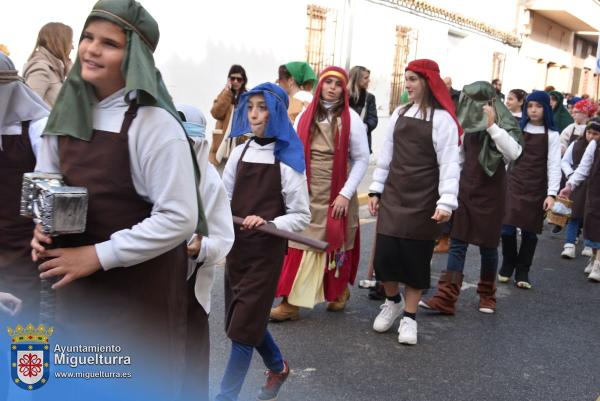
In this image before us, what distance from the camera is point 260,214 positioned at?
3654 millimetres

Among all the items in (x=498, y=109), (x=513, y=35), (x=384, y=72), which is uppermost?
(x=513, y=35)

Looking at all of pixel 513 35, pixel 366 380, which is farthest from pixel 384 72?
pixel 366 380

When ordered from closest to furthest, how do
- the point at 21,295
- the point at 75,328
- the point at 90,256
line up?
the point at 90,256 < the point at 75,328 < the point at 21,295

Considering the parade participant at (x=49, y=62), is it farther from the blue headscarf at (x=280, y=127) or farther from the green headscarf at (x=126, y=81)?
the green headscarf at (x=126, y=81)

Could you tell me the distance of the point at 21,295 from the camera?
2.76 m

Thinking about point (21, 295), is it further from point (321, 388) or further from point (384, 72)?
point (384, 72)

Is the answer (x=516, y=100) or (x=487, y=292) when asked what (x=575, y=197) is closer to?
(x=516, y=100)

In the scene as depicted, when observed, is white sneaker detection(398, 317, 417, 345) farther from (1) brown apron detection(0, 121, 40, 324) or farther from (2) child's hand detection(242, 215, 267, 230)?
(1) brown apron detection(0, 121, 40, 324)

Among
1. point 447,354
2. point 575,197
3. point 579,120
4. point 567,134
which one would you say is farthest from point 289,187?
point 567,134

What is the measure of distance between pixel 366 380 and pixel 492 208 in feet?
6.67

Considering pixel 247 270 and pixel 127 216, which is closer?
pixel 127 216

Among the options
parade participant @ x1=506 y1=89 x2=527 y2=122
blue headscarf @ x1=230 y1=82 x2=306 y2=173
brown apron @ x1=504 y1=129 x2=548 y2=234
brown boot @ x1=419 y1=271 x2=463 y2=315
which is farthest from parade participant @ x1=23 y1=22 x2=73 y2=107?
parade participant @ x1=506 y1=89 x2=527 y2=122

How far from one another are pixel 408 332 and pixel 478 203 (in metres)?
1.35

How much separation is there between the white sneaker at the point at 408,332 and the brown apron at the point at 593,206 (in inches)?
122
